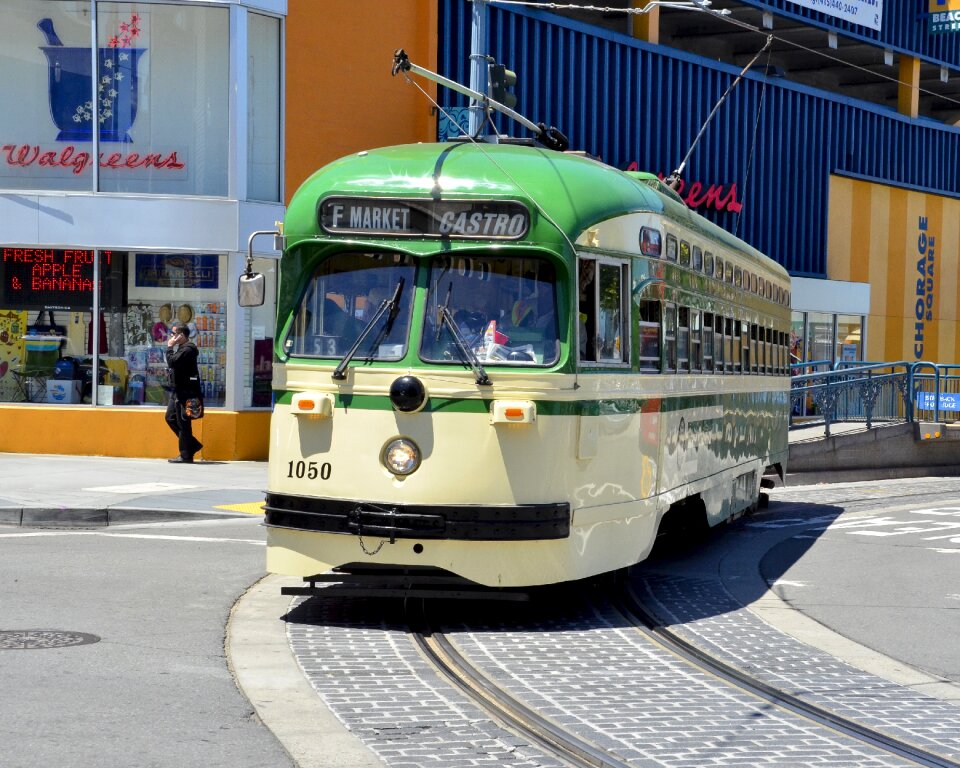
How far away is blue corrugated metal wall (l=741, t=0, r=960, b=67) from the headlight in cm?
2693

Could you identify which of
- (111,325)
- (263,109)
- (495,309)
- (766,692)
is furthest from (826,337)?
(766,692)

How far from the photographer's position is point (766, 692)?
7707 millimetres

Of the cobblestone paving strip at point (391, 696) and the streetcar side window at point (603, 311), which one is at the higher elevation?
the streetcar side window at point (603, 311)

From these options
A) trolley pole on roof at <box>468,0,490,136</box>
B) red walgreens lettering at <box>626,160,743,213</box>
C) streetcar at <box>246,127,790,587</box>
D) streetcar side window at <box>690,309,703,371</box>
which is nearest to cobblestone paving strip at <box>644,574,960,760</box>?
streetcar at <box>246,127,790,587</box>

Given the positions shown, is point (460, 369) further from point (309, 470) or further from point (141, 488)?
point (141, 488)

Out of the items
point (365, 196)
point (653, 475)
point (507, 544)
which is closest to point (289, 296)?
point (365, 196)

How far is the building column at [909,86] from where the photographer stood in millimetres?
39344

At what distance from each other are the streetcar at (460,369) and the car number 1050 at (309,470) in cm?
1

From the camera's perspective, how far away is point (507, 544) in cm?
911

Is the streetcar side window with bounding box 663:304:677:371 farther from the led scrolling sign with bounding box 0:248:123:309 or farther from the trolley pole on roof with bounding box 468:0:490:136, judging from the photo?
the led scrolling sign with bounding box 0:248:123:309

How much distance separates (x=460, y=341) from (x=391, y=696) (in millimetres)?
2633

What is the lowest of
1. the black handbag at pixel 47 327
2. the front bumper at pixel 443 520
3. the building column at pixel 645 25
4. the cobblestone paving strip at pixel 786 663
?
the cobblestone paving strip at pixel 786 663

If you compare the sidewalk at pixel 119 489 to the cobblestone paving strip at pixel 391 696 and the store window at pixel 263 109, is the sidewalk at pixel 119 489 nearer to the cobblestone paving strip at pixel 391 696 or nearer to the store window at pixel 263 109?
the cobblestone paving strip at pixel 391 696

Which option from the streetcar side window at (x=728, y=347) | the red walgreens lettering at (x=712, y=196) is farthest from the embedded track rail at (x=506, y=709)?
the red walgreens lettering at (x=712, y=196)
